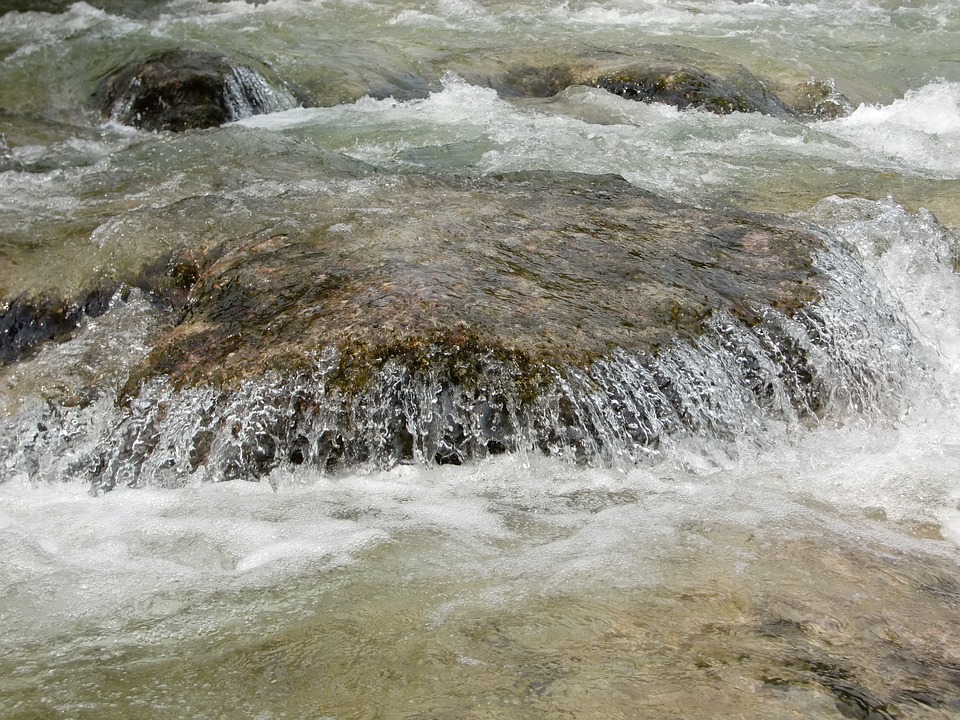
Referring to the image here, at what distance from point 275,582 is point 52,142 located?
5.57 meters

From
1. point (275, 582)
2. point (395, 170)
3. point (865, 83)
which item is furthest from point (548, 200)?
point (865, 83)

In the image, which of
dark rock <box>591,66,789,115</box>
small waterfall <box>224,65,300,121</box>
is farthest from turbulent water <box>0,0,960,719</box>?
small waterfall <box>224,65,300,121</box>

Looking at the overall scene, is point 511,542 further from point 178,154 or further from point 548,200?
point 178,154

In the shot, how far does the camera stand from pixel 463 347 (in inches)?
148

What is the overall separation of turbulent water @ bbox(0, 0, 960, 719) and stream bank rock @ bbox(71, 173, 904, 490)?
0.17ft

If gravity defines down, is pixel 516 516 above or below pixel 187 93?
below

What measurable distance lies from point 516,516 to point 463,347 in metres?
0.73

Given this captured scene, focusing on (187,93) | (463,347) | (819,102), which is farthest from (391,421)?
(819,102)

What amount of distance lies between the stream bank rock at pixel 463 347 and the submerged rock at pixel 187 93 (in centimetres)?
359

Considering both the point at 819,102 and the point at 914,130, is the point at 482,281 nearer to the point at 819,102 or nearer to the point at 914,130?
the point at 914,130

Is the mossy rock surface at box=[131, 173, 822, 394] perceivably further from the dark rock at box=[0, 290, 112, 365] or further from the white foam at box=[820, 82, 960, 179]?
the white foam at box=[820, 82, 960, 179]

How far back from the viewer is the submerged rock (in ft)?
26.0

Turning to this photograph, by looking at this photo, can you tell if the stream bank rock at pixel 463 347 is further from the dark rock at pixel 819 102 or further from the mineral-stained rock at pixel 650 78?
the dark rock at pixel 819 102

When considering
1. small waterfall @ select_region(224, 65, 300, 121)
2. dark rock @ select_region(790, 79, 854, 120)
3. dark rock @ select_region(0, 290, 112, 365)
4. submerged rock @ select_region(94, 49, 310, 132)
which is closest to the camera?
dark rock @ select_region(0, 290, 112, 365)
